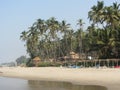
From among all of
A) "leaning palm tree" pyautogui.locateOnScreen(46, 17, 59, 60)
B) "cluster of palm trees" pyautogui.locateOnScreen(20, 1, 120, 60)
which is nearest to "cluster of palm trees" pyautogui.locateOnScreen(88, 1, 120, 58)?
"cluster of palm trees" pyautogui.locateOnScreen(20, 1, 120, 60)

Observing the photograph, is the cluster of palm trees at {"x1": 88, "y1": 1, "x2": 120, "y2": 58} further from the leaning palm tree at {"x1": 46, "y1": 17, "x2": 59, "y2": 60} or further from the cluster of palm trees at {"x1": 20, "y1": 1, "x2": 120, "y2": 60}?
the leaning palm tree at {"x1": 46, "y1": 17, "x2": 59, "y2": 60}

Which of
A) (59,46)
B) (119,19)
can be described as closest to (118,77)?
(119,19)

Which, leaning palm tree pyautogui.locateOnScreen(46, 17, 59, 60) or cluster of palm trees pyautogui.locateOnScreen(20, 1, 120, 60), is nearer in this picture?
cluster of palm trees pyautogui.locateOnScreen(20, 1, 120, 60)

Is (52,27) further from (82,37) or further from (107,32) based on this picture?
(107,32)

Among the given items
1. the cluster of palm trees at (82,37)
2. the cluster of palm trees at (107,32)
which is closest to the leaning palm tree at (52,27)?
the cluster of palm trees at (82,37)

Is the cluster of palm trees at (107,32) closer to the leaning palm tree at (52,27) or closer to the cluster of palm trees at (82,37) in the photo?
the cluster of palm trees at (82,37)

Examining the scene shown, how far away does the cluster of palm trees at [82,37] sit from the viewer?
61.6 m

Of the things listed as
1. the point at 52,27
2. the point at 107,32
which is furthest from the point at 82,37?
the point at 107,32

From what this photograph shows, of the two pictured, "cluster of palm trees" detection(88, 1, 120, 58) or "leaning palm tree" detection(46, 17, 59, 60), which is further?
"leaning palm tree" detection(46, 17, 59, 60)

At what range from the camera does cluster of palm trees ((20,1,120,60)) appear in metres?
61.6

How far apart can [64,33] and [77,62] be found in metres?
30.7

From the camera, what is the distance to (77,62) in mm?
70750

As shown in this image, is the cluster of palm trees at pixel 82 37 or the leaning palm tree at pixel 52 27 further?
the leaning palm tree at pixel 52 27

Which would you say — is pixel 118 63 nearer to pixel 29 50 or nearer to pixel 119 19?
pixel 119 19
